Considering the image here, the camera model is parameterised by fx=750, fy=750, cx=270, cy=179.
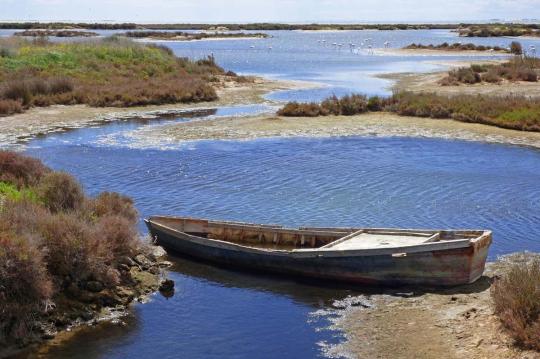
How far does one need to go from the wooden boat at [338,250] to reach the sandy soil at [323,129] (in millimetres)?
15559

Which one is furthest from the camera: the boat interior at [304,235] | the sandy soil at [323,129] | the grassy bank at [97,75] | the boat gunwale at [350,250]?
the grassy bank at [97,75]

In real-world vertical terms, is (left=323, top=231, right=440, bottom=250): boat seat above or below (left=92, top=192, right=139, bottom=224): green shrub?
below

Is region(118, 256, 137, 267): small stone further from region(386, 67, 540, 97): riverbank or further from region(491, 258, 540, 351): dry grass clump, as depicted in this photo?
region(386, 67, 540, 97): riverbank

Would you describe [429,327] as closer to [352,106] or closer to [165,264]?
[165,264]

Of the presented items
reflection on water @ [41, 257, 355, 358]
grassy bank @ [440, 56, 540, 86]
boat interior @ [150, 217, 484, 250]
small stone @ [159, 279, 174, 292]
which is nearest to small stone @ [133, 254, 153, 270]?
reflection on water @ [41, 257, 355, 358]

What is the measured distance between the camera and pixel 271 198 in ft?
74.7

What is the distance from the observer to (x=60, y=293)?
13898 millimetres

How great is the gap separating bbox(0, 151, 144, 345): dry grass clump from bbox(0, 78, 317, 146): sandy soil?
1543cm

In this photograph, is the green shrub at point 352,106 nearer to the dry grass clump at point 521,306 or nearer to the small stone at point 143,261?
the small stone at point 143,261

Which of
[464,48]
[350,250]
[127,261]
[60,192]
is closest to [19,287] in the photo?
[127,261]

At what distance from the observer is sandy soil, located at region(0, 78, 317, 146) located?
35375 millimetres

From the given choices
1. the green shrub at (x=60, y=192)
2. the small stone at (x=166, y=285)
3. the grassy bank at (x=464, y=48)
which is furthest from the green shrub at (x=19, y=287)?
the grassy bank at (x=464, y=48)

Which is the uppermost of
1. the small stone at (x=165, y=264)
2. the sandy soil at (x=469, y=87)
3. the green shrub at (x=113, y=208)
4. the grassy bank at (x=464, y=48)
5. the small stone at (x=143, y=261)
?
the grassy bank at (x=464, y=48)

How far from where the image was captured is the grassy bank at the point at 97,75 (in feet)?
142
